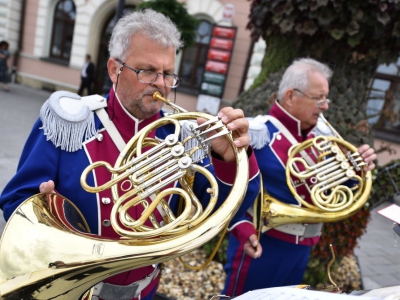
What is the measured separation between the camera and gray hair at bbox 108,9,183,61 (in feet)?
4.17

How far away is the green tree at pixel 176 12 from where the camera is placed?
4.78 meters

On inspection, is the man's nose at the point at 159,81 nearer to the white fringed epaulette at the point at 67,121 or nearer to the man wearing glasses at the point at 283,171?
the white fringed epaulette at the point at 67,121

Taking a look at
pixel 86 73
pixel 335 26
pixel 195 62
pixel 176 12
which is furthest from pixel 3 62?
pixel 335 26

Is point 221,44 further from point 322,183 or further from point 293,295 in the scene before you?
point 293,295

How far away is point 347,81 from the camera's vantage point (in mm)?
2971

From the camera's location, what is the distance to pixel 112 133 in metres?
1.33

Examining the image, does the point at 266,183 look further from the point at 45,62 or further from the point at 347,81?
the point at 45,62

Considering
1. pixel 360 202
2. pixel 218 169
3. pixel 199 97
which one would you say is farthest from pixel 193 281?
pixel 199 97

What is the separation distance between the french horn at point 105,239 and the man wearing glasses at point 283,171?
819 mm

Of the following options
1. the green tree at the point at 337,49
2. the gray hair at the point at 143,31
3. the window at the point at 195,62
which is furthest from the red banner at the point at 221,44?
the gray hair at the point at 143,31

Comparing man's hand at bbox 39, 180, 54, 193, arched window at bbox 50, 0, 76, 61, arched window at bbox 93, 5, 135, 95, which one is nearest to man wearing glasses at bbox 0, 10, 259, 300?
man's hand at bbox 39, 180, 54, 193

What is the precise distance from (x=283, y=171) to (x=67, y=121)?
1.18 metres

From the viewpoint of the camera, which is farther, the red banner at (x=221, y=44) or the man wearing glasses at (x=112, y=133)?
the red banner at (x=221, y=44)

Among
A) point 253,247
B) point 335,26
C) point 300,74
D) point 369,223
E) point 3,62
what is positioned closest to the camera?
point 253,247
